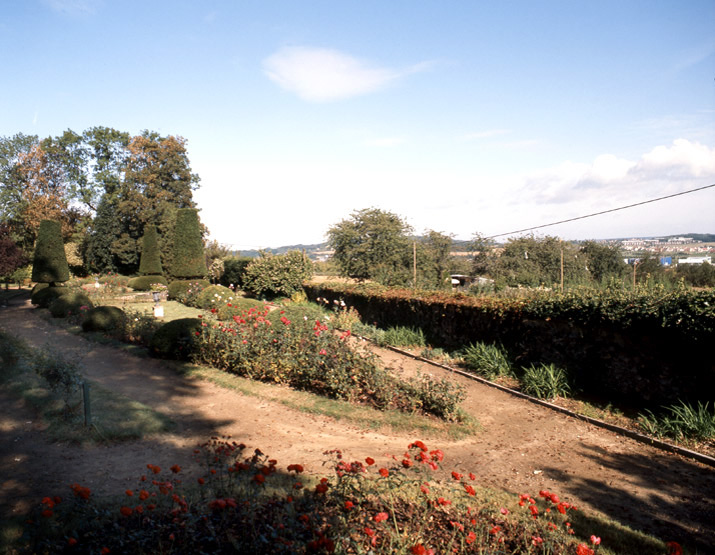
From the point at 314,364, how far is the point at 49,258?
20266 mm

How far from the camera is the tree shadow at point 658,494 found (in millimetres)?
4059

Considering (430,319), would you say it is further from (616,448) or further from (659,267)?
(659,267)

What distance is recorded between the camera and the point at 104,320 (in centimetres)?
1341

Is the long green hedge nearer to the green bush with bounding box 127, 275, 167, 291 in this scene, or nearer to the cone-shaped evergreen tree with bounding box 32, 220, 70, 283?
the cone-shaped evergreen tree with bounding box 32, 220, 70, 283

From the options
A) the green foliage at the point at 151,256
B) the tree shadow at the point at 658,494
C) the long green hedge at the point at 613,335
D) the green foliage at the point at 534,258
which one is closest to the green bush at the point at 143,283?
the green foliage at the point at 151,256

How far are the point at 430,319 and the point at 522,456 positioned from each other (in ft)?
20.4

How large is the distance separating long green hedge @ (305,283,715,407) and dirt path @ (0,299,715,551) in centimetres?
99

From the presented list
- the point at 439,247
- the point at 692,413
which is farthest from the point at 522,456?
the point at 439,247

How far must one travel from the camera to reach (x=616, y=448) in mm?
5867

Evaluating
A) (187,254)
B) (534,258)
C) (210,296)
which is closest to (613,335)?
(210,296)

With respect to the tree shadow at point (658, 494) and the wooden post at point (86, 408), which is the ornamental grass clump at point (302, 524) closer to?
the tree shadow at point (658, 494)

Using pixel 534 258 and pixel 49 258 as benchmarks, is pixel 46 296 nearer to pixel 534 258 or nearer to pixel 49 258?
pixel 49 258

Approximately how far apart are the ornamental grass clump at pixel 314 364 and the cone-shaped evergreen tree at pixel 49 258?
1651cm

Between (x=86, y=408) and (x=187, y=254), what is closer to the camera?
(x=86, y=408)
